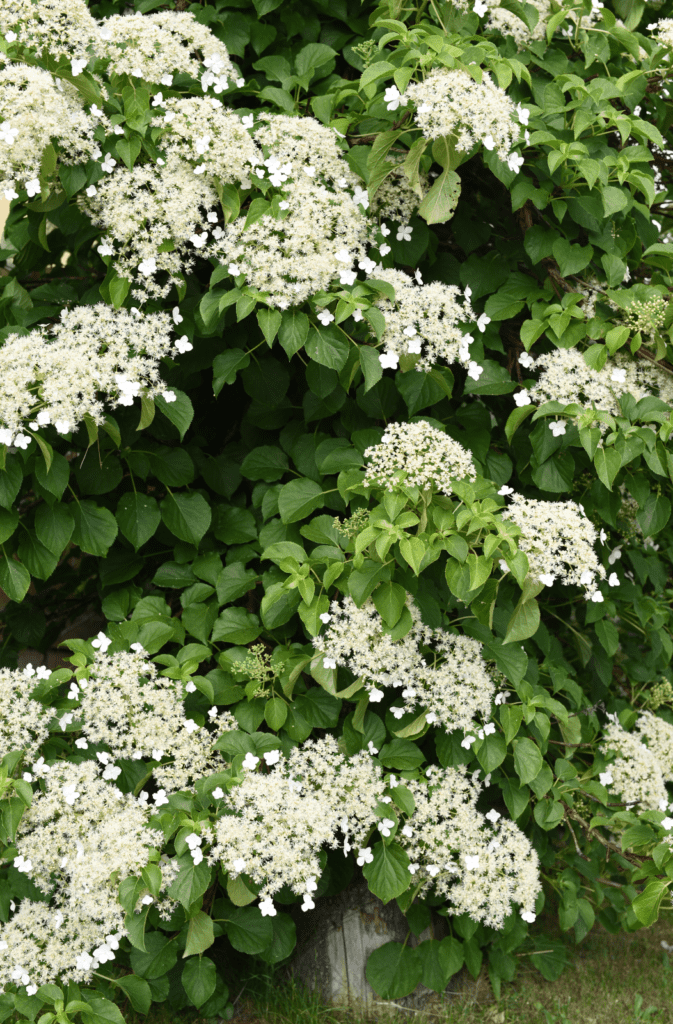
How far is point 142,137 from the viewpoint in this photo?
9.36 ft

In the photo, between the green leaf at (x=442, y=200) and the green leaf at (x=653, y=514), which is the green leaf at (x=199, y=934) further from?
the green leaf at (x=442, y=200)

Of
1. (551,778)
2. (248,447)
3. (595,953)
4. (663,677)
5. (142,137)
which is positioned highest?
(142,137)

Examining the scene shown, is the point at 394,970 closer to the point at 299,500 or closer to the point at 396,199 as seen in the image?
the point at 299,500

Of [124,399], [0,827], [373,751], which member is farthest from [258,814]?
[124,399]

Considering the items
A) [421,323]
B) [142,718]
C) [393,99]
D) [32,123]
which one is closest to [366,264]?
[421,323]

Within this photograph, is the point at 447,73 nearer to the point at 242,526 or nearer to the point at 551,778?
the point at 242,526

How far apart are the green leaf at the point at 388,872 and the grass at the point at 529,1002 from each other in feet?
2.57

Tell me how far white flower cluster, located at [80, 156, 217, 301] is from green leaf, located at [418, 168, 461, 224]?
0.71 metres

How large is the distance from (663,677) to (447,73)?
269cm

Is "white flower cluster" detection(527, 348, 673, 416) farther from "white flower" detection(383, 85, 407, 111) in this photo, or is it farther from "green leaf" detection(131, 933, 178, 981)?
"green leaf" detection(131, 933, 178, 981)

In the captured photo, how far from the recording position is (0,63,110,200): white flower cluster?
254 centimetres

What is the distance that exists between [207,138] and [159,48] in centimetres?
Answer: 43

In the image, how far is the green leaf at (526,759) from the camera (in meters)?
2.93

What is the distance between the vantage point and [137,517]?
310cm
